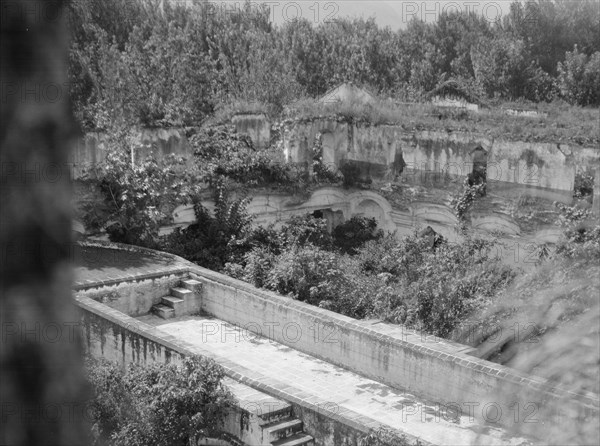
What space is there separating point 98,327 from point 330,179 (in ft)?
25.2

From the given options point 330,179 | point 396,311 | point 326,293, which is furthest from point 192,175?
point 396,311

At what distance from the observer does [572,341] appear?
3297 mm

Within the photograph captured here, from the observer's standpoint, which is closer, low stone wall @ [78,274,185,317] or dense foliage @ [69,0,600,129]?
low stone wall @ [78,274,185,317]

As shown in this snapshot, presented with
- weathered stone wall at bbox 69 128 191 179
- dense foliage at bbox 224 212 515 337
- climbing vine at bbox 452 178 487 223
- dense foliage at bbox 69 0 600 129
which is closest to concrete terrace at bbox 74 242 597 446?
dense foliage at bbox 224 212 515 337

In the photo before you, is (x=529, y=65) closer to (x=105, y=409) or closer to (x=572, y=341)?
(x=105, y=409)

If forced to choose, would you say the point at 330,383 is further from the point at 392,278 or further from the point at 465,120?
the point at 465,120

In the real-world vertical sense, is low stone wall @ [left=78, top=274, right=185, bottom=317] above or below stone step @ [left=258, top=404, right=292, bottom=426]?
above

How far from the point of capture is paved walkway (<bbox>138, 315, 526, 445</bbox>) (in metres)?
7.90

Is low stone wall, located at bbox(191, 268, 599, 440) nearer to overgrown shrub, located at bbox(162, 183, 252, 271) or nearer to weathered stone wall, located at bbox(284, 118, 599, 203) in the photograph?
overgrown shrub, located at bbox(162, 183, 252, 271)

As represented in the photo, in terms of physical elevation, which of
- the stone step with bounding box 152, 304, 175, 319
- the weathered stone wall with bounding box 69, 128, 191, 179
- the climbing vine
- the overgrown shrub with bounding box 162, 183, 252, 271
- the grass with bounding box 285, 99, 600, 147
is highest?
the grass with bounding box 285, 99, 600, 147

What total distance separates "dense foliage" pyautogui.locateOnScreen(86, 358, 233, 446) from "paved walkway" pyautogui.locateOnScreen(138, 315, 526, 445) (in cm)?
105

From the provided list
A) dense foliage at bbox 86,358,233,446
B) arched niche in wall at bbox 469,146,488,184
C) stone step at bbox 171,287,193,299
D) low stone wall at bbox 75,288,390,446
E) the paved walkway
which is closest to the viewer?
low stone wall at bbox 75,288,390,446

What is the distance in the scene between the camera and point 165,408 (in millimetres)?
7590

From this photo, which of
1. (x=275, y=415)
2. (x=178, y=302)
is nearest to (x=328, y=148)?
(x=178, y=302)
